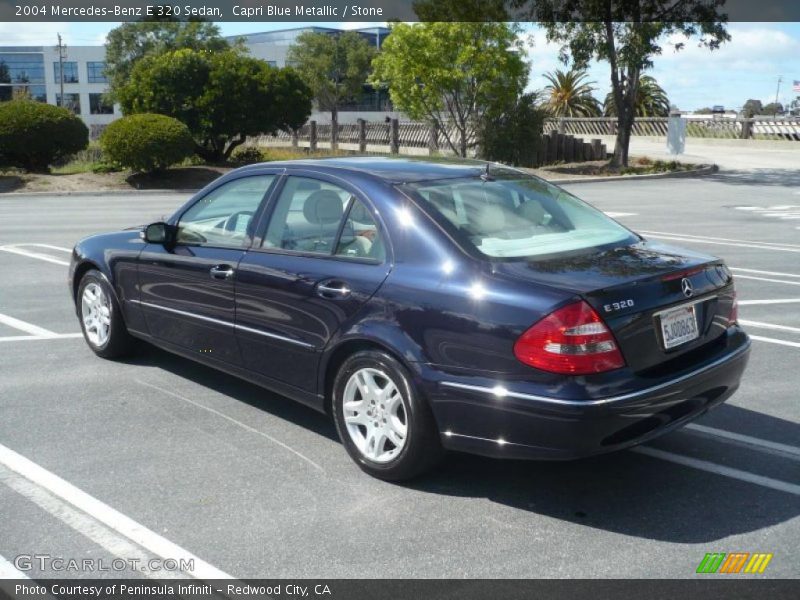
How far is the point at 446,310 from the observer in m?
4.48

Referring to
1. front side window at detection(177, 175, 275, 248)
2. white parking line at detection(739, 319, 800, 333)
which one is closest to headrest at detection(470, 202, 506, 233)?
front side window at detection(177, 175, 275, 248)

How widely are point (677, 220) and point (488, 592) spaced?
604 inches

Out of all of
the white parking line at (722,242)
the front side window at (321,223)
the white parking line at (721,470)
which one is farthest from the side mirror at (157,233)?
the white parking line at (722,242)

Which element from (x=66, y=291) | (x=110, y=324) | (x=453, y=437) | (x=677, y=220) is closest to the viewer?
(x=453, y=437)

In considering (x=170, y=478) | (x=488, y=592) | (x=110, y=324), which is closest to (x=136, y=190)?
(x=110, y=324)

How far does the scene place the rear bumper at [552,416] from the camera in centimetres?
417

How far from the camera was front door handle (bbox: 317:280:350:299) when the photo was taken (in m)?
4.95

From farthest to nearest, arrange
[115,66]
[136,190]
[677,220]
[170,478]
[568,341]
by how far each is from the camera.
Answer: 1. [115,66]
2. [136,190]
3. [677,220]
4. [170,478]
5. [568,341]

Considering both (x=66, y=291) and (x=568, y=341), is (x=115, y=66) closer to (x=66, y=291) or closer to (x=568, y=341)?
(x=66, y=291)

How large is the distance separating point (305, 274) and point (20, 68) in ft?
355

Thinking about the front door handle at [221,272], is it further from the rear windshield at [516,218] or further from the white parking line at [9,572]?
the white parking line at [9,572]

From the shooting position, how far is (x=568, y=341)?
4203mm

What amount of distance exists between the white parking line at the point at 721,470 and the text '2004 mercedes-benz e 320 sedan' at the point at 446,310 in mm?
391

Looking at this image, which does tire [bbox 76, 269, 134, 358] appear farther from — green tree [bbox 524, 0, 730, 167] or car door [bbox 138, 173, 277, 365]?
green tree [bbox 524, 0, 730, 167]
